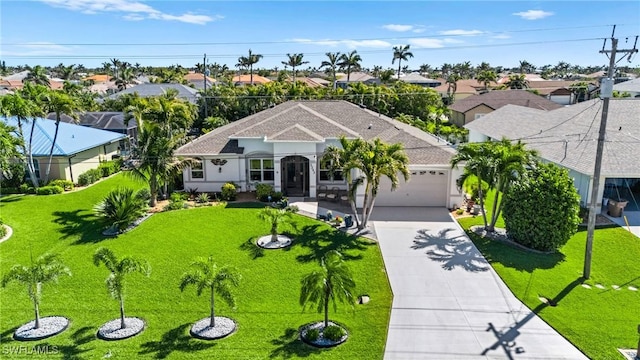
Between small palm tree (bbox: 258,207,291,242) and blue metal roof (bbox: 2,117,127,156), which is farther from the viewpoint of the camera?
blue metal roof (bbox: 2,117,127,156)

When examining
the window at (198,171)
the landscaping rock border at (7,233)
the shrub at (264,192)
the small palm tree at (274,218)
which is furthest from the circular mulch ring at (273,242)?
the landscaping rock border at (7,233)

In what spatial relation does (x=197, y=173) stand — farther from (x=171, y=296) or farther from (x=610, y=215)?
(x=610, y=215)

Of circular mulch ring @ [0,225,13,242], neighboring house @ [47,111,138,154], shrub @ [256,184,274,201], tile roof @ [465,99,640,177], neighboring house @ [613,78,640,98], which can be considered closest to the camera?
circular mulch ring @ [0,225,13,242]

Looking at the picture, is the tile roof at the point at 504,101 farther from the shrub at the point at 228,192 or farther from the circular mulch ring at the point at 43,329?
the circular mulch ring at the point at 43,329

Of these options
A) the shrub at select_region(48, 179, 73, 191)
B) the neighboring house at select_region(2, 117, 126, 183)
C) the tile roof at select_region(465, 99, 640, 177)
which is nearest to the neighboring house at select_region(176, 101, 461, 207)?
the tile roof at select_region(465, 99, 640, 177)

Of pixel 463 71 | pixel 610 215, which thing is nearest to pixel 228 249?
pixel 610 215

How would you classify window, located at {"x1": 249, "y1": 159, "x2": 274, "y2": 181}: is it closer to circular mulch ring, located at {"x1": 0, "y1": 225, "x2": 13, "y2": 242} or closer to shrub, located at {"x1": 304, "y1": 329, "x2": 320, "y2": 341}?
circular mulch ring, located at {"x1": 0, "y1": 225, "x2": 13, "y2": 242}
